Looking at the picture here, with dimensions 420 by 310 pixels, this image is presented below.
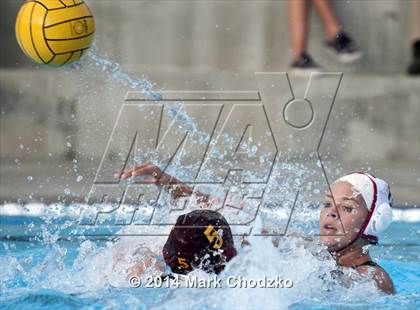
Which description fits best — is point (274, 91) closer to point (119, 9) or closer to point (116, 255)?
point (119, 9)

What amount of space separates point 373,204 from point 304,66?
321 cm

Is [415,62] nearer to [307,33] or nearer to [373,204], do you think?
[307,33]

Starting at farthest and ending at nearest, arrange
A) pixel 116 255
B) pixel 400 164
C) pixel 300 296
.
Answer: pixel 400 164
pixel 116 255
pixel 300 296

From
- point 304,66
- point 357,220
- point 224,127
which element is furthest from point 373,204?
point 304,66

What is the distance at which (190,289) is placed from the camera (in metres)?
3.16

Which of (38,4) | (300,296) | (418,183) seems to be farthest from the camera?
(418,183)

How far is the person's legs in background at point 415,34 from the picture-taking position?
6.61m

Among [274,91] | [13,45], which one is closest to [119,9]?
[13,45]

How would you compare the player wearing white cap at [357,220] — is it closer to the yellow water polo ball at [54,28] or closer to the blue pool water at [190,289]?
the blue pool water at [190,289]

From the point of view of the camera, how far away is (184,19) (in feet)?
22.0

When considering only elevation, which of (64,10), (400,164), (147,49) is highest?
(64,10)

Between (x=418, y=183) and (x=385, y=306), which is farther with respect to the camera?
(x=418, y=183)

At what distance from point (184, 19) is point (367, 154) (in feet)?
5.47

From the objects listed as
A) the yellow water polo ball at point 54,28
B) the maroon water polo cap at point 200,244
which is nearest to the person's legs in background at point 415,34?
the yellow water polo ball at point 54,28
